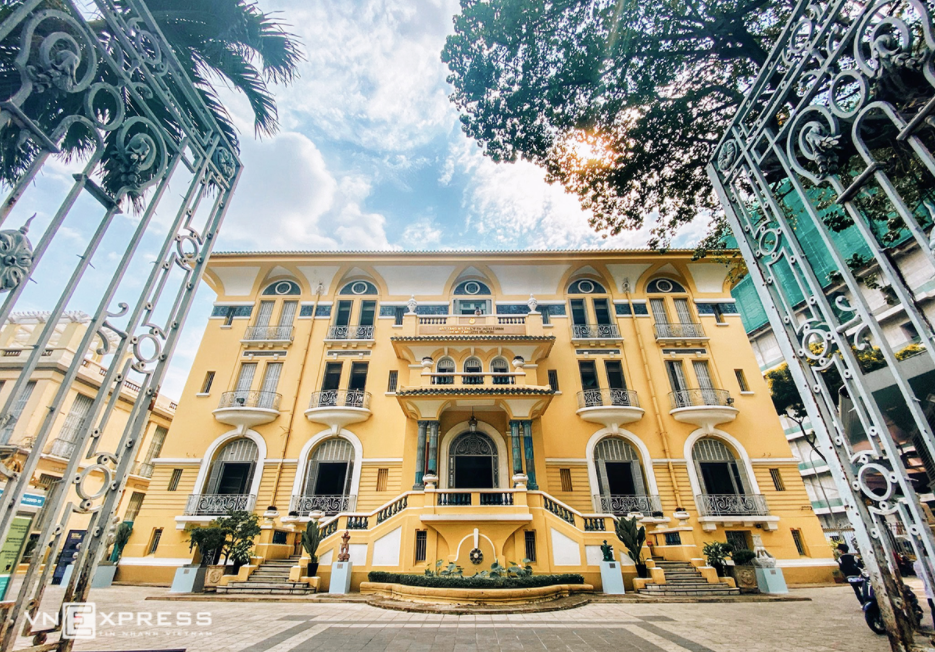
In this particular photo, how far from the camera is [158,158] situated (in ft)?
10.4

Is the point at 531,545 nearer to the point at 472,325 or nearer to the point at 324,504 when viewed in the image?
the point at 324,504

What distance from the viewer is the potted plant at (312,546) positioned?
10.8 metres

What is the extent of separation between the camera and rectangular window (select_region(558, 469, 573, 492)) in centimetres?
1473

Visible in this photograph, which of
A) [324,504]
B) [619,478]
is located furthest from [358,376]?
[619,478]

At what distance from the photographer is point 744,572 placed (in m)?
10.6

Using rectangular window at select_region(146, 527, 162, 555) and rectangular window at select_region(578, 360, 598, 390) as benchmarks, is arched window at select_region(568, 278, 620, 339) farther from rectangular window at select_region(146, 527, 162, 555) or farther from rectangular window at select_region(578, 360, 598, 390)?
rectangular window at select_region(146, 527, 162, 555)

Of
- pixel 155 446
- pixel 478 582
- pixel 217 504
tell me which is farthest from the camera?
pixel 155 446

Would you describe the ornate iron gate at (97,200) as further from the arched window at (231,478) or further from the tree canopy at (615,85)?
the arched window at (231,478)

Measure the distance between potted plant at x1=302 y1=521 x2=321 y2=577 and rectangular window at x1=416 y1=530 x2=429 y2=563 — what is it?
259cm

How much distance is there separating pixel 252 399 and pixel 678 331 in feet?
56.7

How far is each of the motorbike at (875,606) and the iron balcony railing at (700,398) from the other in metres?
9.67

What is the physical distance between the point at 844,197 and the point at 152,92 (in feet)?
16.0

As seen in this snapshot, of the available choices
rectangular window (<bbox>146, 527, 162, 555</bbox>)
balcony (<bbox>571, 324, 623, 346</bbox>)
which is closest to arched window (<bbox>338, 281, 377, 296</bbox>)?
balcony (<bbox>571, 324, 623, 346</bbox>)

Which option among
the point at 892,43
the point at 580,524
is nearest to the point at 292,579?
the point at 580,524
